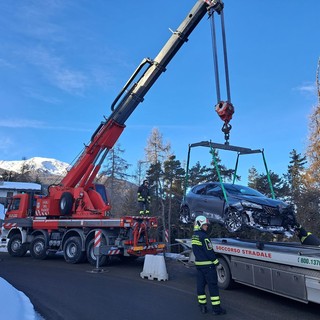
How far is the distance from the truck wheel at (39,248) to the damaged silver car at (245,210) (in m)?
7.56

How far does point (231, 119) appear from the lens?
8312 millimetres

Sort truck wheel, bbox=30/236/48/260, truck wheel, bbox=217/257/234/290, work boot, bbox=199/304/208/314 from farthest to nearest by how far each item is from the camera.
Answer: truck wheel, bbox=30/236/48/260, truck wheel, bbox=217/257/234/290, work boot, bbox=199/304/208/314

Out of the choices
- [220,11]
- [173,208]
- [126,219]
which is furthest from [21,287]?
[173,208]

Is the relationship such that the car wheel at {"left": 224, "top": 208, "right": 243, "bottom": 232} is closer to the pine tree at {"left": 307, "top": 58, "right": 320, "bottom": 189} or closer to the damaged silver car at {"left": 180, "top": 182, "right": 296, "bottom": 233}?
the damaged silver car at {"left": 180, "top": 182, "right": 296, "bottom": 233}

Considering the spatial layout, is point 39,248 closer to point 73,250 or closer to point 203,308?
point 73,250

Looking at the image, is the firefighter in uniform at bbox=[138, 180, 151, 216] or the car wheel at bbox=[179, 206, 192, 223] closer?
the car wheel at bbox=[179, 206, 192, 223]

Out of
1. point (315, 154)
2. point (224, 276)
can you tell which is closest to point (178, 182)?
point (315, 154)

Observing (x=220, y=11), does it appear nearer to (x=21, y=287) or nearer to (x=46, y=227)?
(x=21, y=287)

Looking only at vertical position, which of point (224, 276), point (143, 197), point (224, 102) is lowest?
point (224, 276)

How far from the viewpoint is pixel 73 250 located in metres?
12.5

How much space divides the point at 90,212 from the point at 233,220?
6.35 metres

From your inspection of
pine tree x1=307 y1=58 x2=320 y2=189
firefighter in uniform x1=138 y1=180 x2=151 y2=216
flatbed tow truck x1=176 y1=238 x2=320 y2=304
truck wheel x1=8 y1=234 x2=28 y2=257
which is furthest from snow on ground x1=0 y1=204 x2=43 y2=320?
pine tree x1=307 y1=58 x2=320 y2=189

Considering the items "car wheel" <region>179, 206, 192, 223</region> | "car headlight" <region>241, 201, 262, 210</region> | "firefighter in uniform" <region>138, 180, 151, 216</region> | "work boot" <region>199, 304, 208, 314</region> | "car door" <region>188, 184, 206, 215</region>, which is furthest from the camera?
→ "firefighter in uniform" <region>138, 180, 151, 216</region>

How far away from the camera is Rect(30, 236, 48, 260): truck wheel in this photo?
1354 cm
